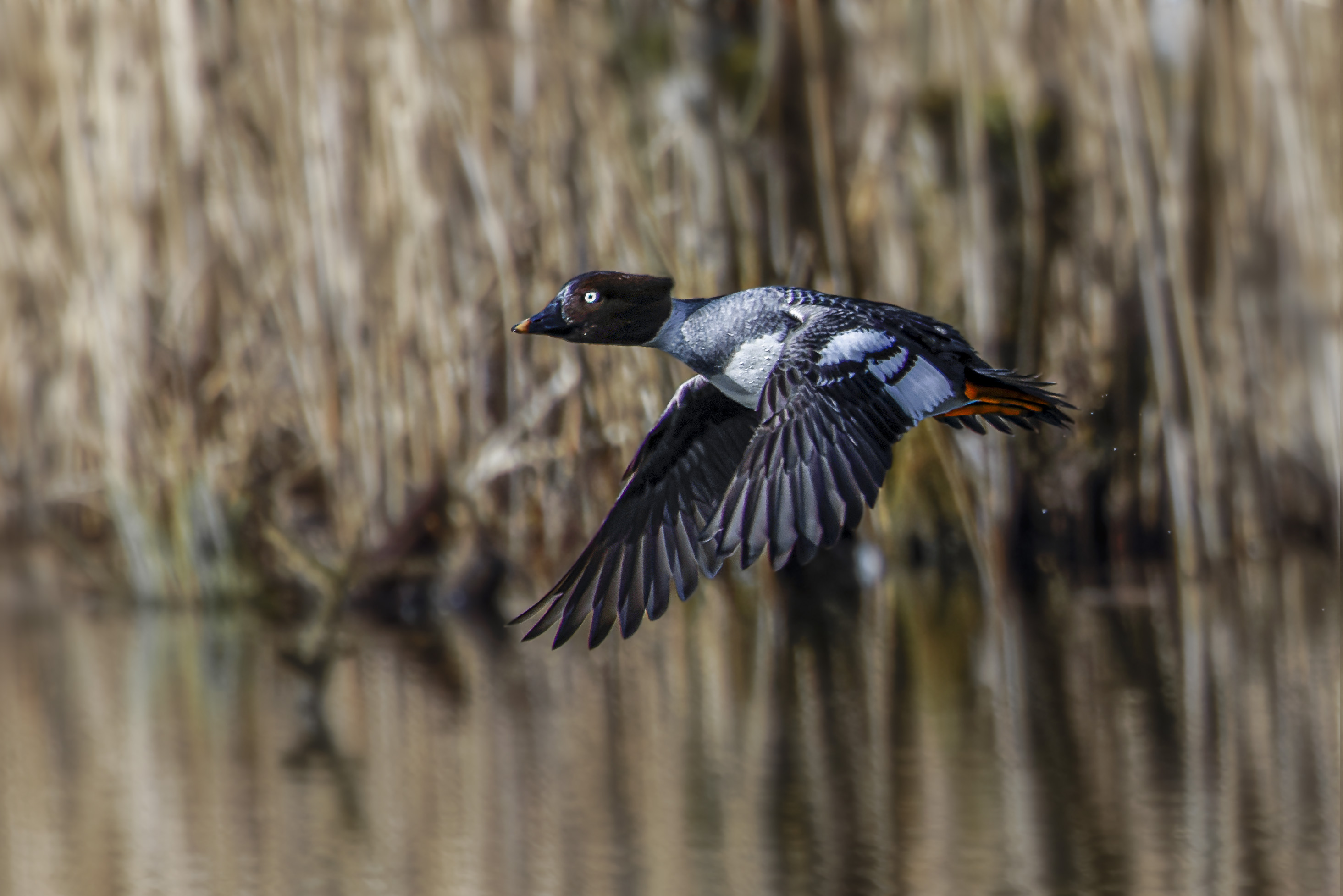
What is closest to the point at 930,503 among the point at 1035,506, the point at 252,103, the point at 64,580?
the point at 1035,506

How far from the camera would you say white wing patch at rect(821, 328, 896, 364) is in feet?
9.71

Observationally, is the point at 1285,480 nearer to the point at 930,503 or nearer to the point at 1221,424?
the point at 1221,424

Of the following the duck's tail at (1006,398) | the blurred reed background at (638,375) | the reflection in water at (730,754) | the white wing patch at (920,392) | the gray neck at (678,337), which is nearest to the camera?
the white wing patch at (920,392)

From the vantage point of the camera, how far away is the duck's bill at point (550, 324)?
3.21 metres

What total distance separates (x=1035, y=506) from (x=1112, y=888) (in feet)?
9.91

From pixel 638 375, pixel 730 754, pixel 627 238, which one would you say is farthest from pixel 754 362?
pixel 627 238

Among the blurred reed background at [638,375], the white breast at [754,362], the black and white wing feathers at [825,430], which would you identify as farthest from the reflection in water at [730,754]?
the black and white wing feathers at [825,430]

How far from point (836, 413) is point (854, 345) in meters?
0.16

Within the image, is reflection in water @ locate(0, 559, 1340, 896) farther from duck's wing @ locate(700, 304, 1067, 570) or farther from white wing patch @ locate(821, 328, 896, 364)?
white wing patch @ locate(821, 328, 896, 364)

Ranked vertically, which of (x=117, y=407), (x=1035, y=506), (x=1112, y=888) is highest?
(x=117, y=407)

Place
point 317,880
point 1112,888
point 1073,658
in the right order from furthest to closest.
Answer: point 1073,658, point 317,880, point 1112,888

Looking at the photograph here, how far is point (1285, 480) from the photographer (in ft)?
23.2

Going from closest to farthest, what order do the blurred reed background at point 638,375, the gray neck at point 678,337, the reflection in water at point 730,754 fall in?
the gray neck at point 678,337 → the reflection in water at point 730,754 → the blurred reed background at point 638,375

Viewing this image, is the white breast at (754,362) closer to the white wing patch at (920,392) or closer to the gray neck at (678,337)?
the gray neck at (678,337)
